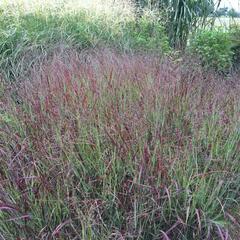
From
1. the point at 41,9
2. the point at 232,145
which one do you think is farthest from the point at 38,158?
the point at 41,9

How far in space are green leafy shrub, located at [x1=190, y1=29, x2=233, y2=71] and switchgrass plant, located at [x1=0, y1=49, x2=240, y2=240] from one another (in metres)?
2.37

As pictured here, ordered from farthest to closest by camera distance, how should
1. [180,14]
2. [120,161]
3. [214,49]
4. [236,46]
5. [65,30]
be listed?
[180,14] < [236,46] < [214,49] < [65,30] < [120,161]

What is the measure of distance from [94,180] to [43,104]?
976mm

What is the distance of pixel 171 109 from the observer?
3334mm

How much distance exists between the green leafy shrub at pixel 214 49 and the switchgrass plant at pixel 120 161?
93.4 inches

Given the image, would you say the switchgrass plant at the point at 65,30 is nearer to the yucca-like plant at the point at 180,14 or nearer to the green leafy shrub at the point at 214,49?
the green leafy shrub at the point at 214,49

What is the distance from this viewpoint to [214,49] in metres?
6.25

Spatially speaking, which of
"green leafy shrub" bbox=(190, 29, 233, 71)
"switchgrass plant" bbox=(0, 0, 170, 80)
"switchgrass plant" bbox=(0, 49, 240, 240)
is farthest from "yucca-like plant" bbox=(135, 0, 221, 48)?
"switchgrass plant" bbox=(0, 49, 240, 240)

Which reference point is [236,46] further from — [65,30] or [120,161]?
[120,161]

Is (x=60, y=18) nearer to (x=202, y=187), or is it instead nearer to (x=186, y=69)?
(x=186, y=69)

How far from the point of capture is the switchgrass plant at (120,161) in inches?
95.0

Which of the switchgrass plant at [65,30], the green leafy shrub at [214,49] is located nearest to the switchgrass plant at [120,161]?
the switchgrass plant at [65,30]

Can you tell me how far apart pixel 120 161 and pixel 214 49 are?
3.99m

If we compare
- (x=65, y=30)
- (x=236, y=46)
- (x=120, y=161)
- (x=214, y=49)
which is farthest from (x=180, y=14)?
(x=120, y=161)
